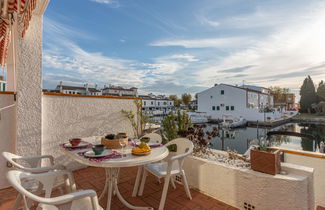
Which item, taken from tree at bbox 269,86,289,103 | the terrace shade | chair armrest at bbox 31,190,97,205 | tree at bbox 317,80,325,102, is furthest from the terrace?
tree at bbox 269,86,289,103

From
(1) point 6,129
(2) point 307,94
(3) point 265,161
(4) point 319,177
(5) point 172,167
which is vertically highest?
(2) point 307,94

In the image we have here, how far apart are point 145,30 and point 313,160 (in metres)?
6.90

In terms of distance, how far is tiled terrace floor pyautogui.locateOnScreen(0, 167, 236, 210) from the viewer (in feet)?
6.82

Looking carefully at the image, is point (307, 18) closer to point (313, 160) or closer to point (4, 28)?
point (313, 160)

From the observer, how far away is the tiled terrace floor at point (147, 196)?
208 cm

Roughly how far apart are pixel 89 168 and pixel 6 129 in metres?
1.59

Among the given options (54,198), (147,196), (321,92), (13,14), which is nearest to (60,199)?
(54,198)

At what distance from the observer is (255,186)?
1.86m

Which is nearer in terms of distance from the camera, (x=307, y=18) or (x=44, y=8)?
(x=44, y=8)

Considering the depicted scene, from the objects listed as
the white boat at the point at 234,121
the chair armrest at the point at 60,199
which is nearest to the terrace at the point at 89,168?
the chair armrest at the point at 60,199

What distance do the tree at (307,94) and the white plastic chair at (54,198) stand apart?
39.8 meters

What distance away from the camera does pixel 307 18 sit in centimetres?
347

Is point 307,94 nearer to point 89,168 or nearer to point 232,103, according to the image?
point 232,103

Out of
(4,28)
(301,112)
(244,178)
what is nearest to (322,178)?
(244,178)
